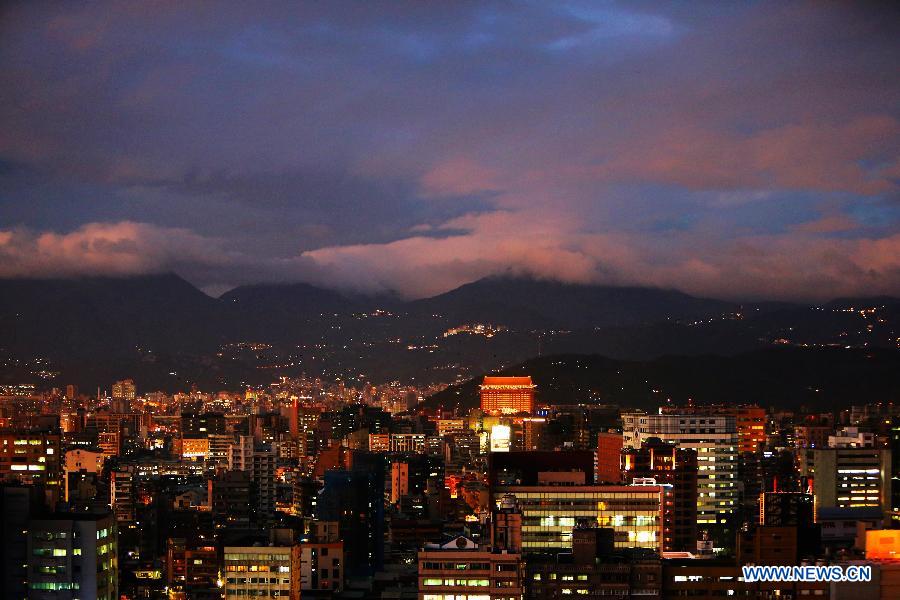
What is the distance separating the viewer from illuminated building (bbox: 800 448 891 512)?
34.1m

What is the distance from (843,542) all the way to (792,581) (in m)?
4.88

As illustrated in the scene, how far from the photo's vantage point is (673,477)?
31.1m

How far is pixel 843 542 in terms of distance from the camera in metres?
23.5

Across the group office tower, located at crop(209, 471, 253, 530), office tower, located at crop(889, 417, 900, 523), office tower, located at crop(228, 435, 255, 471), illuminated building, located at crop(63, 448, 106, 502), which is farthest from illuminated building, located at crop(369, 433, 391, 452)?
office tower, located at crop(889, 417, 900, 523)

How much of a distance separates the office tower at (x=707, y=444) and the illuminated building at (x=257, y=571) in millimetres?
15891

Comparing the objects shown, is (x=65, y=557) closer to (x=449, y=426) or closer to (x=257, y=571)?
(x=257, y=571)

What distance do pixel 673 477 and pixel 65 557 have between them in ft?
53.6

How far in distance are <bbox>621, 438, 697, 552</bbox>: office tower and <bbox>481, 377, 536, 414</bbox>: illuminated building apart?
3806 centimetres

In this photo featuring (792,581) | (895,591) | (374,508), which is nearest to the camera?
(895,591)

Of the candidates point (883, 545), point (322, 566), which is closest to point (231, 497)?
point (322, 566)

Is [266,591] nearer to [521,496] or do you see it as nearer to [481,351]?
[521,496]

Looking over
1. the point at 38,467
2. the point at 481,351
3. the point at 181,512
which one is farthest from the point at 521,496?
the point at 481,351

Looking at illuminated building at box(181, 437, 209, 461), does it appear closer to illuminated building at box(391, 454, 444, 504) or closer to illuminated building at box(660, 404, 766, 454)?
illuminated building at box(391, 454, 444, 504)

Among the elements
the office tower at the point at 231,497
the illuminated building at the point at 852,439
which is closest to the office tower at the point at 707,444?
the illuminated building at the point at 852,439
